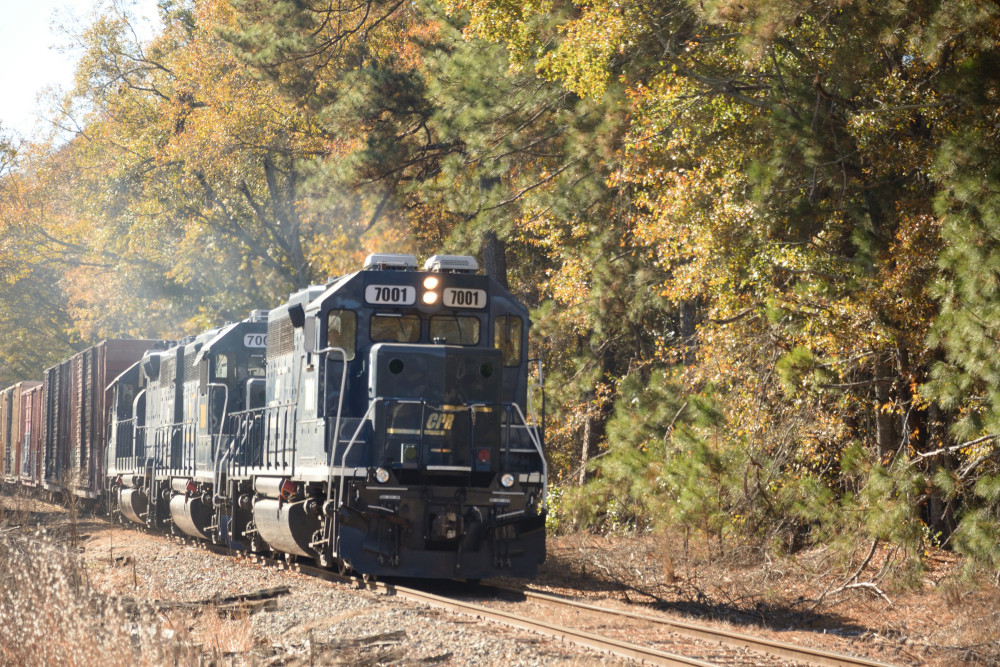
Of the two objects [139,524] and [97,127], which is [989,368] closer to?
[139,524]

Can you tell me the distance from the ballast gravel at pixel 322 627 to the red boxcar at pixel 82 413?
9570mm

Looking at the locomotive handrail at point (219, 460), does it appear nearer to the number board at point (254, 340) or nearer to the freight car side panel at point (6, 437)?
the number board at point (254, 340)

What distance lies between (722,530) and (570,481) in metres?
7.19

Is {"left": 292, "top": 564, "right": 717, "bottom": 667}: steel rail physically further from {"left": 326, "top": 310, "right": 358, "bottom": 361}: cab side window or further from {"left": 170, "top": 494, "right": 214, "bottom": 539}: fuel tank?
{"left": 170, "top": 494, "right": 214, "bottom": 539}: fuel tank

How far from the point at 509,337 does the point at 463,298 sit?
2.41 feet

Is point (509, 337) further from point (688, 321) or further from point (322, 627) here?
point (688, 321)

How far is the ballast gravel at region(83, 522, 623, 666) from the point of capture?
7.44 metres

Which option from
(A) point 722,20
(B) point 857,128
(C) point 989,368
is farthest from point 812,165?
(C) point 989,368

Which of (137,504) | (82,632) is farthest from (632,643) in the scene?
(137,504)

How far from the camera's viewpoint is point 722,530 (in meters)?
13.1

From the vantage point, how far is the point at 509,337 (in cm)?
1201

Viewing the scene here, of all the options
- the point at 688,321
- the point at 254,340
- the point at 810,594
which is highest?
the point at 688,321

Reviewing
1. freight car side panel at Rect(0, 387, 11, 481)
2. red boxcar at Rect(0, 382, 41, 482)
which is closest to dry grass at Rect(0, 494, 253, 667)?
red boxcar at Rect(0, 382, 41, 482)

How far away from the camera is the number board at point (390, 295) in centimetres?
1154
